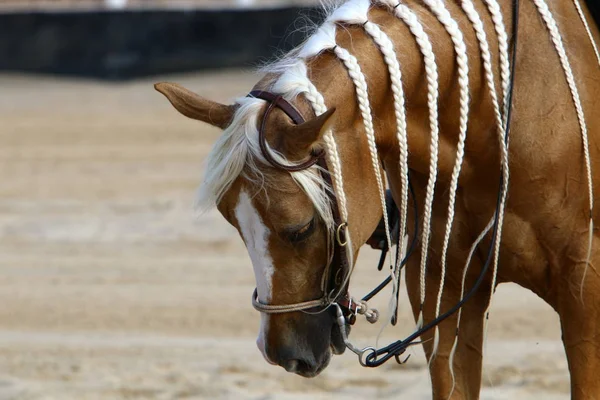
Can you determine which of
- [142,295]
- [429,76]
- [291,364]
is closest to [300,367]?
[291,364]

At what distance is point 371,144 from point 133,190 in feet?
19.6

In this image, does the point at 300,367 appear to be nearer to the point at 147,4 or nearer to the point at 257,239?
the point at 257,239

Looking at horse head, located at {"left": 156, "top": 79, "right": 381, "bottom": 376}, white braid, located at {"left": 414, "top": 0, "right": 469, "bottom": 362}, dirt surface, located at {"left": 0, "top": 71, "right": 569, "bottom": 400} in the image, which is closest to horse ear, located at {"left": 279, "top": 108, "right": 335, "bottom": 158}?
horse head, located at {"left": 156, "top": 79, "right": 381, "bottom": 376}

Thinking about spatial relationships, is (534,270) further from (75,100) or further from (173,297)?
(75,100)

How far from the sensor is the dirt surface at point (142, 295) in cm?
430

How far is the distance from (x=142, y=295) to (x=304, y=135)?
3.94 m

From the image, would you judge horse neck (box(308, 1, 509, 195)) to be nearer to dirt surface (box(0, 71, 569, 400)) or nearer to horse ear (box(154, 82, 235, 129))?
horse ear (box(154, 82, 235, 129))

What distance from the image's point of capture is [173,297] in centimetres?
574

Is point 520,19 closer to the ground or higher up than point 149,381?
higher up

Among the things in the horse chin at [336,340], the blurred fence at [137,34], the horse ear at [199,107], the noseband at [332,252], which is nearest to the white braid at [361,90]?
the noseband at [332,252]

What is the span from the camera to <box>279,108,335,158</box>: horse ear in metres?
2.01

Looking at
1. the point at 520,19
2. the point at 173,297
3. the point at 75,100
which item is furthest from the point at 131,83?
the point at 520,19

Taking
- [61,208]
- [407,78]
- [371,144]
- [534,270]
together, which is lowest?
[61,208]

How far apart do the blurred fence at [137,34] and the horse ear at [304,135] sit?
896cm
